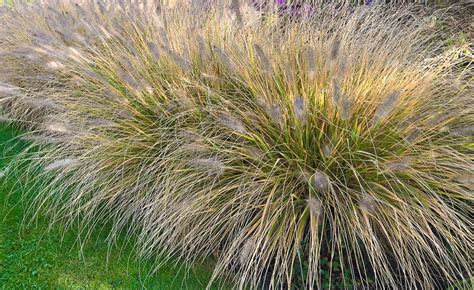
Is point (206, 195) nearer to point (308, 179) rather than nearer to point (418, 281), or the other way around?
point (308, 179)

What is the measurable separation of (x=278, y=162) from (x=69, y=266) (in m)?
1.24

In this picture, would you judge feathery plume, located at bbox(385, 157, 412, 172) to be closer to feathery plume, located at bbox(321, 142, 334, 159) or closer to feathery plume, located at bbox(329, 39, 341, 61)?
feathery plume, located at bbox(321, 142, 334, 159)

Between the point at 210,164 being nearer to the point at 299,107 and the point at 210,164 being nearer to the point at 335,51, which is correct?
the point at 299,107

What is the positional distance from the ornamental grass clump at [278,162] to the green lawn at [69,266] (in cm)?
10

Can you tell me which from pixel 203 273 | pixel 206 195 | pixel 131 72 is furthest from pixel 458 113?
pixel 131 72

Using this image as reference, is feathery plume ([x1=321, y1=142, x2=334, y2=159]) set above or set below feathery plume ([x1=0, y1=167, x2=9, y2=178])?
above

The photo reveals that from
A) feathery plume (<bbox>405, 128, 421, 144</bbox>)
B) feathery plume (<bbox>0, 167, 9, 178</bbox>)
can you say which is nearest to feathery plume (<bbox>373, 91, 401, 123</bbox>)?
feathery plume (<bbox>405, 128, 421, 144</bbox>)

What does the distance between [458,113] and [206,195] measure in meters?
1.47

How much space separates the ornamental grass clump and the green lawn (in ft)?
0.33

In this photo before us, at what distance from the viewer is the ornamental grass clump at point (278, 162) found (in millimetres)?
2270

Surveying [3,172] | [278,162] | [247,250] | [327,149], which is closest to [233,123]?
[278,162]

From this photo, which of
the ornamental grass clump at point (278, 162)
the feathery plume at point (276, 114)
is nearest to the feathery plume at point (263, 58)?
the ornamental grass clump at point (278, 162)

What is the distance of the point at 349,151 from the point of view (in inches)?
92.7

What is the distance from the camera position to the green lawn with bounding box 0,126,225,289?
2434 mm
